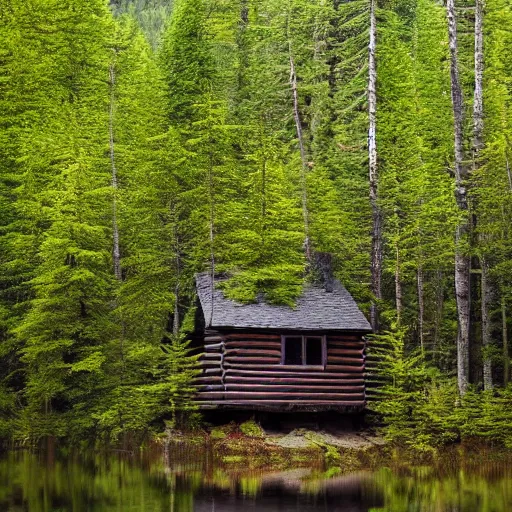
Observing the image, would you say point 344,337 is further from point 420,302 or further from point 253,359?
point 420,302

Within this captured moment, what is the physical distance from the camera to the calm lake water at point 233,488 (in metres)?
18.7

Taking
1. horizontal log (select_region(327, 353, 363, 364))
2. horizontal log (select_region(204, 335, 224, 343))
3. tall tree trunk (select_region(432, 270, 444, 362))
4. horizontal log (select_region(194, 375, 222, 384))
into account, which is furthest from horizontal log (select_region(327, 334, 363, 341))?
tall tree trunk (select_region(432, 270, 444, 362))

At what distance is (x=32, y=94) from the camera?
3797cm

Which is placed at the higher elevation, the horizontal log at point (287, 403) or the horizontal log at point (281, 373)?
the horizontal log at point (281, 373)

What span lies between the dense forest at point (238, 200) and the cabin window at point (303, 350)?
1767 millimetres

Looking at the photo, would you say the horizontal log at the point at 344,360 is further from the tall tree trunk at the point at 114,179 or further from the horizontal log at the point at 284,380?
the tall tree trunk at the point at 114,179

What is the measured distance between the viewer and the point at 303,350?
31.1 meters

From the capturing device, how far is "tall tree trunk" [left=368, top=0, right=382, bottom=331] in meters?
35.2

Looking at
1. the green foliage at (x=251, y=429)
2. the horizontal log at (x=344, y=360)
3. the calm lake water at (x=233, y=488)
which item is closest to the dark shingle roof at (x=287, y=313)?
the horizontal log at (x=344, y=360)

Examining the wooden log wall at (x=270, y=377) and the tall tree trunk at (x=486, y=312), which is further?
the tall tree trunk at (x=486, y=312)

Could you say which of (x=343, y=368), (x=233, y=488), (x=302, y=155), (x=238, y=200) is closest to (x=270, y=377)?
(x=343, y=368)

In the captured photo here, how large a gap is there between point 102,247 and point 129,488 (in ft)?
41.6

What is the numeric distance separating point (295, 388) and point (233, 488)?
9756 millimetres

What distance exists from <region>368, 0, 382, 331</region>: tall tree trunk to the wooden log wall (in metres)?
3.95
